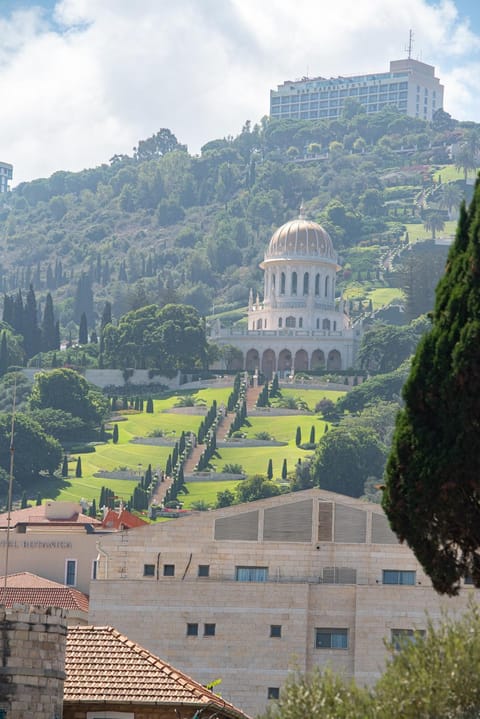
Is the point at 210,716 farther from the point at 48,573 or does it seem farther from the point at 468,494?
the point at 48,573

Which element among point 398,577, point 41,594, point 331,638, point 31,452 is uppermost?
point 398,577

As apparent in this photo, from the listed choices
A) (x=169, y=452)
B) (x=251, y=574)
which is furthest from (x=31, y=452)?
(x=251, y=574)

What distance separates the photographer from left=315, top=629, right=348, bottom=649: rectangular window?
2464 inches

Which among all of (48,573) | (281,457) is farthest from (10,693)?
(281,457)

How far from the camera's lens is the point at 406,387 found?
96.1 ft

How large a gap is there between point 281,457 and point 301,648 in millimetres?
121980

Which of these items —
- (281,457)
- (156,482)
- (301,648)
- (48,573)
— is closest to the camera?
(301,648)

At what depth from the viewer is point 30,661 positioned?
29.7 meters

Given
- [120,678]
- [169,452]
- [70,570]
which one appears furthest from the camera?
[169,452]

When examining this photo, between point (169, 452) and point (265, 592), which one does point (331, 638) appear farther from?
point (169, 452)

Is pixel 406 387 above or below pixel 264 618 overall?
above

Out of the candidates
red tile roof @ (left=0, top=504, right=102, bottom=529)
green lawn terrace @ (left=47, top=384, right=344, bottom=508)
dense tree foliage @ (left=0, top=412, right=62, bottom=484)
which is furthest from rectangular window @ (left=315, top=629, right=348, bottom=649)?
dense tree foliage @ (left=0, top=412, right=62, bottom=484)

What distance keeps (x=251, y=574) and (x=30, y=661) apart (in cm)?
3676

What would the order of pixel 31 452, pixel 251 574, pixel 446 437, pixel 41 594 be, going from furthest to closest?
pixel 31 452 < pixel 41 594 < pixel 251 574 < pixel 446 437
